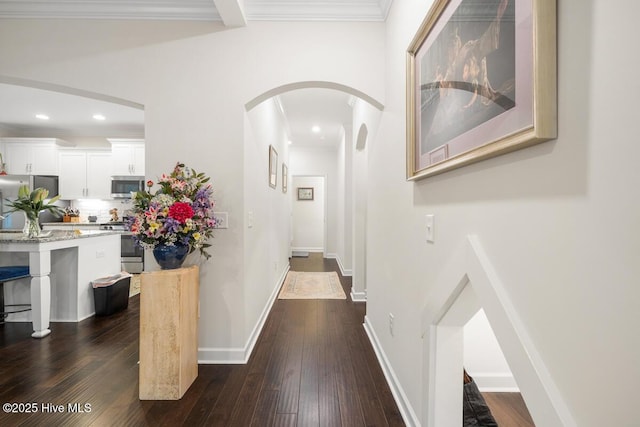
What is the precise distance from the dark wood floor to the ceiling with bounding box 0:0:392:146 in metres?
2.11

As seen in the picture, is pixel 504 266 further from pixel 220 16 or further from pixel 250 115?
pixel 220 16

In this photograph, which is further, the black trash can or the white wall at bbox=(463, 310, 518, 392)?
the black trash can

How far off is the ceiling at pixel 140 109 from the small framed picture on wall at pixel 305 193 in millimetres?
2135

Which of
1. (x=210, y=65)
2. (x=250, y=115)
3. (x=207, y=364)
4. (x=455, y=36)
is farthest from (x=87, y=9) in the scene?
(x=207, y=364)

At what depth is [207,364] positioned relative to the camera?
2.24 metres

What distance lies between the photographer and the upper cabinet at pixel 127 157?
560cm

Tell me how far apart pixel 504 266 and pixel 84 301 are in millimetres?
3951

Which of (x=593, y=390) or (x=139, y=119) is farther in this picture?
(x=139, y=119)

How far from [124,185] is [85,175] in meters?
0.85

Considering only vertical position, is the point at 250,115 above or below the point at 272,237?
above

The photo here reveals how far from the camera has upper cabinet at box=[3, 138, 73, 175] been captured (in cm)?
545

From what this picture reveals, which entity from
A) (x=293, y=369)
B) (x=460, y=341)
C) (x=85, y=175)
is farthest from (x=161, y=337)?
(x=85, y=175)

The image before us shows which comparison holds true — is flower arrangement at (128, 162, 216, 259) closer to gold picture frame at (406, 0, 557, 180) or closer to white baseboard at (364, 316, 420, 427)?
gold picture frame at (406, 0, 557, 180)

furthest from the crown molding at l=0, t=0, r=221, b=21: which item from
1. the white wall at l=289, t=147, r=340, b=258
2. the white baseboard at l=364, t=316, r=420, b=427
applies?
the white wall at l=289, t=147, r=340, b=258
